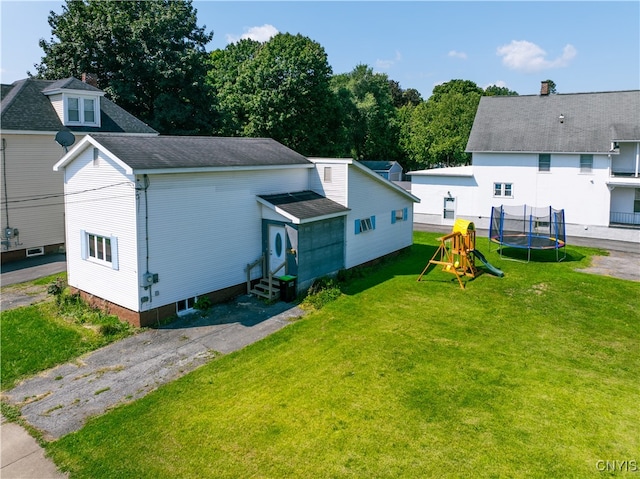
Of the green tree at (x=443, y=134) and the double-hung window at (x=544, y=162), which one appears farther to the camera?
the green tree at (x=443, y=134)

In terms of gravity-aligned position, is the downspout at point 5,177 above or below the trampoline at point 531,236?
above

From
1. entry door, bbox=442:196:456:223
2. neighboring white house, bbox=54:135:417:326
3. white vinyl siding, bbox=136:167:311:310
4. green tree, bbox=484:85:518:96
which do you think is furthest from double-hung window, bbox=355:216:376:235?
green tree, bbox=484:85:518:96

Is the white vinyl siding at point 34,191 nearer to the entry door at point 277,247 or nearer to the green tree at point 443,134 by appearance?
the entry door at point 277,247

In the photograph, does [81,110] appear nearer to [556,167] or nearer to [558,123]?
[556,167]

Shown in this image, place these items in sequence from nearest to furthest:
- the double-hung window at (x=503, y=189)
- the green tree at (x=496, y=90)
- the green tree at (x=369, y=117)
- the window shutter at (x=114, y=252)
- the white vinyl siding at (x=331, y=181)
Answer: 1. the window shutter at (x=114, y=252)
2. the white vinyl siding at (x=331, y=181)
3. the double-hung window at (x=503, y=189)
4. the green tree at (x=369, y=117)
5. the green tree at (x=496, y=90)

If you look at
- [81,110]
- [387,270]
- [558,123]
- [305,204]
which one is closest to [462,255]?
[387,270]

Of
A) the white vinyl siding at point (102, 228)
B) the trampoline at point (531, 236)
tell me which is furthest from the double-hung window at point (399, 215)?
the white vinyl siding at point (102, 228)
